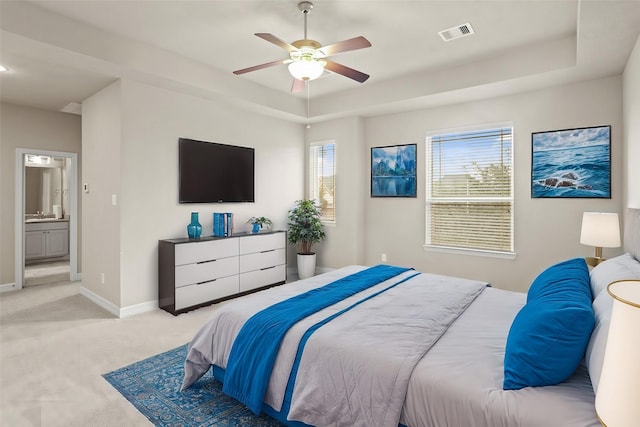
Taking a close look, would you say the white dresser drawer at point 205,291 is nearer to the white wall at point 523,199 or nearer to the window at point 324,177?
the window at point 324,177

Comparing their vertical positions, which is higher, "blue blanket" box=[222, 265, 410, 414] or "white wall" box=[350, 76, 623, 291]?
"white wall" box=[350, 76, 623, 291]

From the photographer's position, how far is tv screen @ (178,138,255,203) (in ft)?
14.6

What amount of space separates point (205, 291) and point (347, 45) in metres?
3.16

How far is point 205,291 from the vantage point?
14.0 ft

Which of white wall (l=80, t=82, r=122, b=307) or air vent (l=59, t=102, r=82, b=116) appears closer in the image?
white wall (l=80, t=82, r=122, b=307)

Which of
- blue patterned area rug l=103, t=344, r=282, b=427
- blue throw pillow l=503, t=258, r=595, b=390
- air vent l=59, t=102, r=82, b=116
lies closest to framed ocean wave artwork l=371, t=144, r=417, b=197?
blue patterned area rug l=103, t=344, r=282, b=427

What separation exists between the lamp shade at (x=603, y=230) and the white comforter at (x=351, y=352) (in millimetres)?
1580

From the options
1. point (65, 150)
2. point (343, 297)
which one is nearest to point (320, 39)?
point (343, 297)

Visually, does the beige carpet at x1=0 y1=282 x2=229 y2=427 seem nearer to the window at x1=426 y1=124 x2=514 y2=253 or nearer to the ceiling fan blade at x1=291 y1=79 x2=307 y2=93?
the ceiling fan blade at x1=291 y1=79 x2=307 y2=93

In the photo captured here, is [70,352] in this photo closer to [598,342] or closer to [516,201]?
[598,342]

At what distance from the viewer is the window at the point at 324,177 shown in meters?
5.86

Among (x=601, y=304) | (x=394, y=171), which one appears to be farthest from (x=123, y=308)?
(x=601, y=304)

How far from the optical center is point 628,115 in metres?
3.27

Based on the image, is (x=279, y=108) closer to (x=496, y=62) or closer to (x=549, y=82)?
(x=496, y=62)
